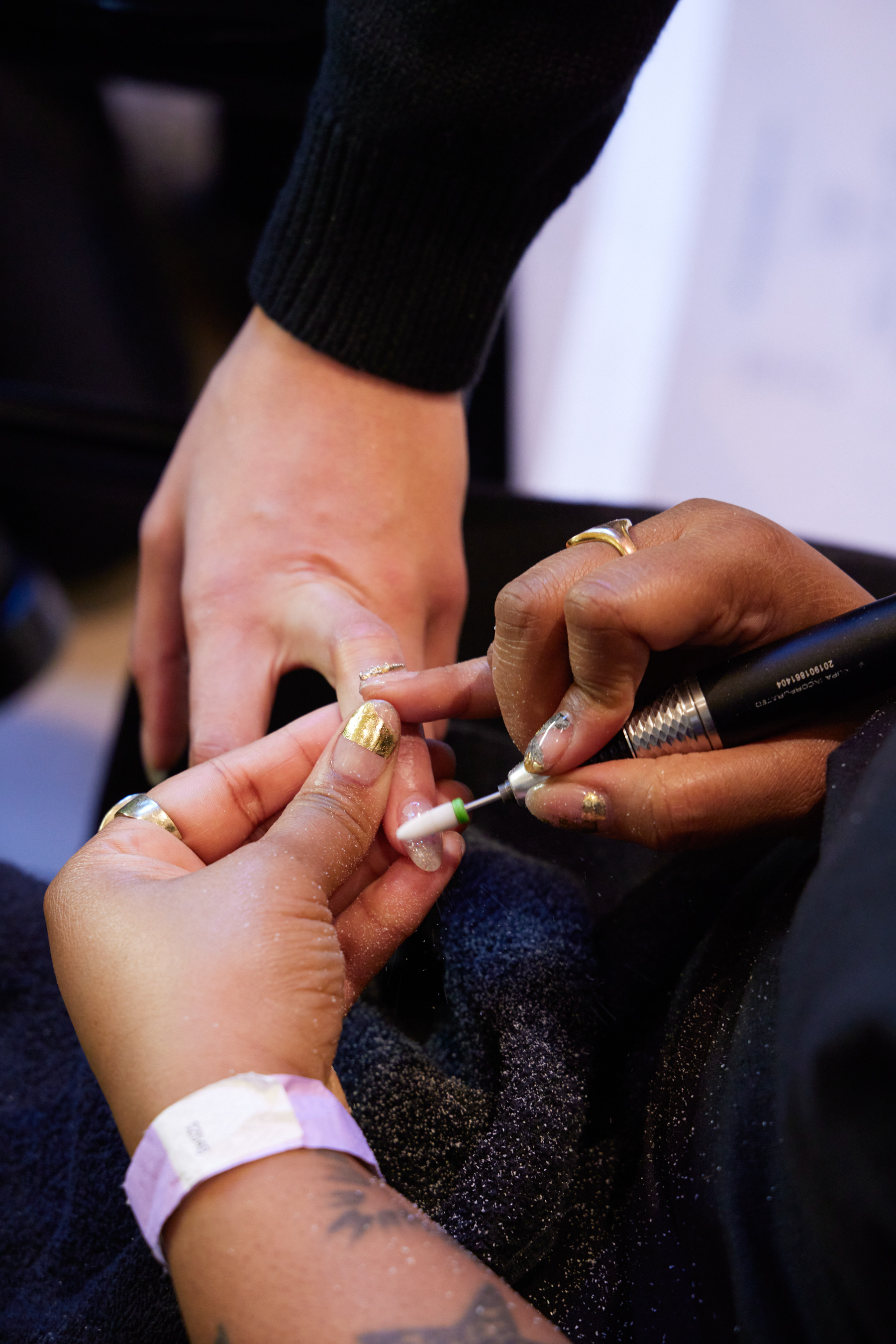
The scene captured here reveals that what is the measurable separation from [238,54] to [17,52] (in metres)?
0.22

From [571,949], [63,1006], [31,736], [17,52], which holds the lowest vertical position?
[31,736]

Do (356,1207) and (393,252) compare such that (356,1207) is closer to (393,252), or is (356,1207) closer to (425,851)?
(425,851)

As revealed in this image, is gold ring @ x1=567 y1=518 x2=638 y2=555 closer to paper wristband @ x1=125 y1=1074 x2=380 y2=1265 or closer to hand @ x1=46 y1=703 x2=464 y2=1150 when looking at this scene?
hand @ x1=46 y1=703 x2=464 y2=1150

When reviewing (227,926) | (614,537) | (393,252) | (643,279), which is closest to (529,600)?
(614,537)

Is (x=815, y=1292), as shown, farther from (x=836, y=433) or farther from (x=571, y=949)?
(x=836, y=433)

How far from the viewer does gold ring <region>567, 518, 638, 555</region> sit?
0.42 metres

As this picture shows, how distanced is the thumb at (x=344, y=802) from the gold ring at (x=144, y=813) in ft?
0.21

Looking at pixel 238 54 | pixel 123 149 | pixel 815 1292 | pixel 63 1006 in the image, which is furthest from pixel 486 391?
pixel 815 1292

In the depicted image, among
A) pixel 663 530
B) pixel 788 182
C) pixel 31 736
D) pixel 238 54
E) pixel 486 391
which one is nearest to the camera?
pixel 663 530

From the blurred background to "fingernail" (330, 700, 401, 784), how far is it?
24.4 inches

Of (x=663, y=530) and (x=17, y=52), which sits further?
(x=17, y=52)

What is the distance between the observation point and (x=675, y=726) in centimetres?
40

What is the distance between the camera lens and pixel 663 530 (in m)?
0.42

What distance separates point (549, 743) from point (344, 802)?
105mm
